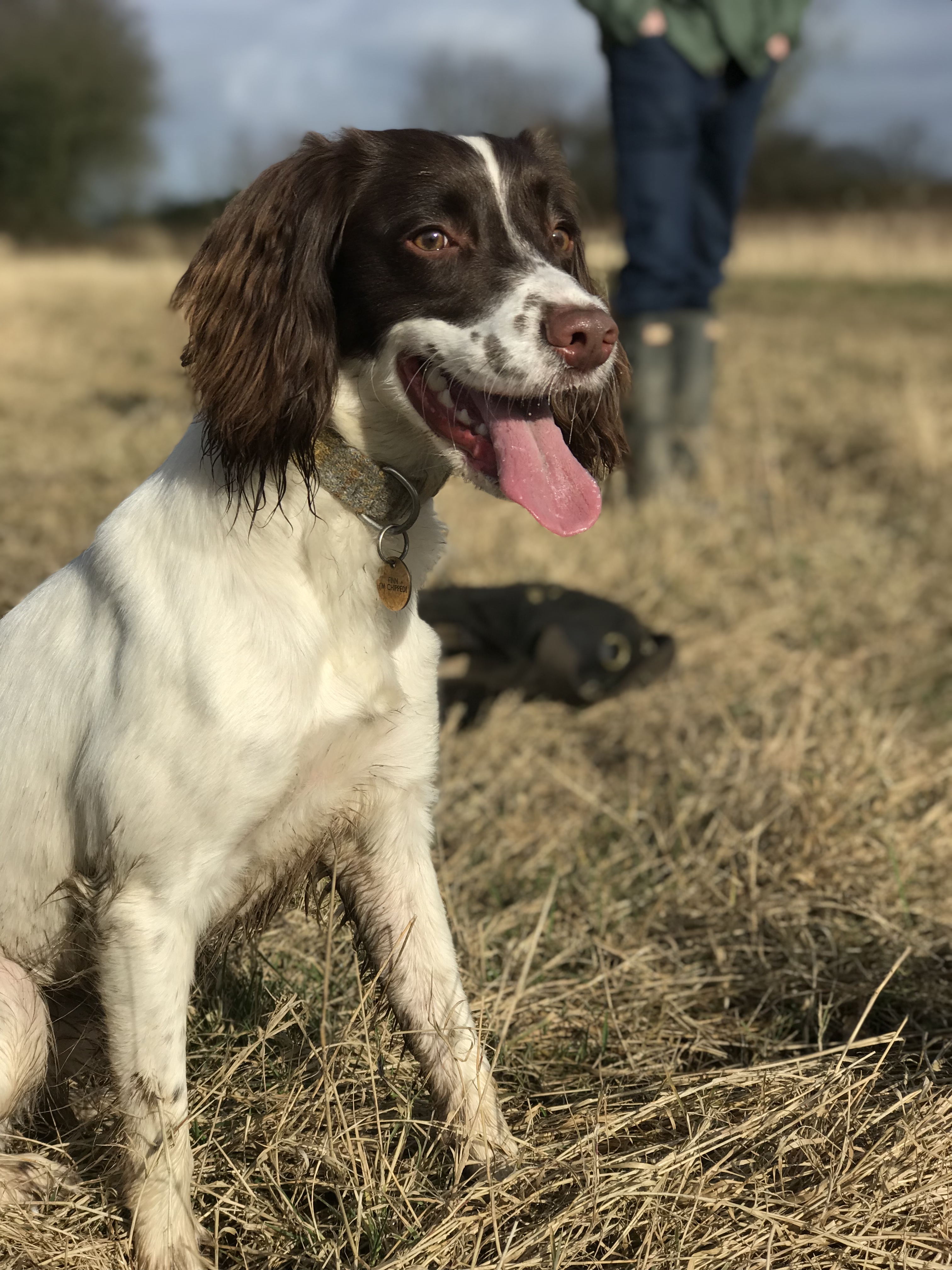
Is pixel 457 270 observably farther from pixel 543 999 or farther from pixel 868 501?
pixel 868 501

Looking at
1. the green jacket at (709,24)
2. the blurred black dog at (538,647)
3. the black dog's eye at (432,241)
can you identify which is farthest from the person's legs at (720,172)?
the black dog's eye at (432,241)

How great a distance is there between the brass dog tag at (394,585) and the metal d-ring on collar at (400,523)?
0.01 metres

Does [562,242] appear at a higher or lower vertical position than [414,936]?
higher

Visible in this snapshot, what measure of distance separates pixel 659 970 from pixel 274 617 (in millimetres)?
1190

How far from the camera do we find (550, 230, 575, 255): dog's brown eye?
223 centimetres

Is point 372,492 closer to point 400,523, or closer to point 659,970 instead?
point 400,523

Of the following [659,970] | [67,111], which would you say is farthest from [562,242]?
[67,111]

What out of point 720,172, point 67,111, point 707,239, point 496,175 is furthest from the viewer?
point 67,111

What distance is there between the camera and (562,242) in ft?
7.45

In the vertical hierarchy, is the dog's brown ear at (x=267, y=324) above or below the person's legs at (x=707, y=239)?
above

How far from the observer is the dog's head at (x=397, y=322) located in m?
1.91

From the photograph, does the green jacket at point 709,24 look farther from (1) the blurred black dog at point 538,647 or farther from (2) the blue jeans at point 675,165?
(1) the blurred black dog at point 538,647

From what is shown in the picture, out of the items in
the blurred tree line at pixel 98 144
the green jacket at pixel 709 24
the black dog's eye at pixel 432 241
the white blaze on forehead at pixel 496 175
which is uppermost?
the white blaze on forehead at pixel 496 175

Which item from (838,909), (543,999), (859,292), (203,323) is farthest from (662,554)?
(859,292)
